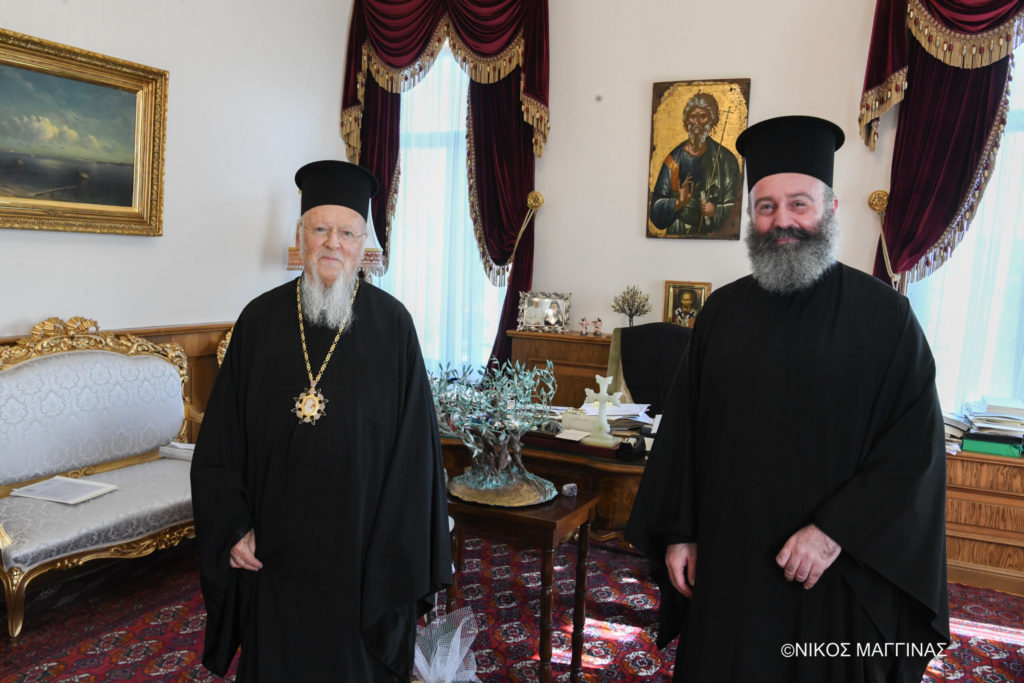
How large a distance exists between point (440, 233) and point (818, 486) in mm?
5257

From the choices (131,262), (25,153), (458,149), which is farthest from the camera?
(458,149)

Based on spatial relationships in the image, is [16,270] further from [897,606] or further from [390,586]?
[897,606]

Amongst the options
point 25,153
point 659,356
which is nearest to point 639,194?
point 659,356

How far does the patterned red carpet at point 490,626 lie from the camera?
10.5 ft

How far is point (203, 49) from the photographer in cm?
540

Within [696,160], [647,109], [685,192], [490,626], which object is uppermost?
[647,109]

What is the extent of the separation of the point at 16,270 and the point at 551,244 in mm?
3879

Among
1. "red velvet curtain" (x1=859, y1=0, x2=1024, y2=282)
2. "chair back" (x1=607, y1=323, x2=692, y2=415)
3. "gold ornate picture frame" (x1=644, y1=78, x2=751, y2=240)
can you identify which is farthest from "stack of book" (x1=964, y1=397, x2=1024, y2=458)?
"gold ornate picture frame" (x1=644, y1=78, x2=751, y2=240)

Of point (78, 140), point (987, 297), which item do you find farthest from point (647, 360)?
point (78, 140)

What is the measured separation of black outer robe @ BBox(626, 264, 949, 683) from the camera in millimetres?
1869

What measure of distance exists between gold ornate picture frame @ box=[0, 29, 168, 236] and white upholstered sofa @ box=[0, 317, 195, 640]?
72cm

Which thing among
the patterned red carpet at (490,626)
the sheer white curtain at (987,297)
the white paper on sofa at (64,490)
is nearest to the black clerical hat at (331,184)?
the patterned red carpet at (490,626)

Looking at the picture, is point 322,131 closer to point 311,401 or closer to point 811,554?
point 311,401

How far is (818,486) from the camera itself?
1.95m
